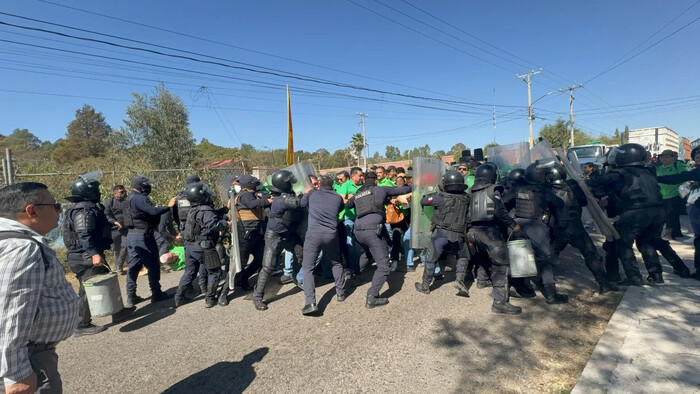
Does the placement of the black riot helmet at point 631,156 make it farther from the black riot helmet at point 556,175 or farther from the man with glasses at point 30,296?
the man with glasses at point 30,296

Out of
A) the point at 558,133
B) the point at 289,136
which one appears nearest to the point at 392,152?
the point at 558,133

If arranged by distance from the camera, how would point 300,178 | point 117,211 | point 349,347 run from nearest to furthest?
point 349,347 → point 300,178 → point 117,211

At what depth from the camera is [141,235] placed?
197 inches

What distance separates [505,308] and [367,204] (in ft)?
7.12

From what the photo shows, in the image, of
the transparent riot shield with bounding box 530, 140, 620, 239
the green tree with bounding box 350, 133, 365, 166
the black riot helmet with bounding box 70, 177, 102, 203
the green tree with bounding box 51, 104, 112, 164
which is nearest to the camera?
the black riot helmet with bounding box 70, 177, 102, 203

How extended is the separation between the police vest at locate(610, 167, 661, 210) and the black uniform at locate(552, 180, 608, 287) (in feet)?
1.54

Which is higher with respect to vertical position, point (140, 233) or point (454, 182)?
point (454, 182)

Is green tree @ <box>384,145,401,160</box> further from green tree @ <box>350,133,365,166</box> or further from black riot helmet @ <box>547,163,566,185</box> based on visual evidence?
black riot helmet @ <box>547,163,566,185</box>

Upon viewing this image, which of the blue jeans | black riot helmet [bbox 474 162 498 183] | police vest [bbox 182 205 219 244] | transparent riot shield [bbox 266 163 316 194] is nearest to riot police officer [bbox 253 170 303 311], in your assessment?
police vest [bbox 182 205 219 244]

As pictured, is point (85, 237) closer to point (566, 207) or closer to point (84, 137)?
point (566, 207)

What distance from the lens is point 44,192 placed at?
6.72ft

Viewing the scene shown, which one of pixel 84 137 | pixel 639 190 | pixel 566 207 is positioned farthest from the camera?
pixel 84 137

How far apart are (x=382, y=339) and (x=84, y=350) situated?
3283 millimetres

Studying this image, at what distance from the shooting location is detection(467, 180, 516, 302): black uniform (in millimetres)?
4387
